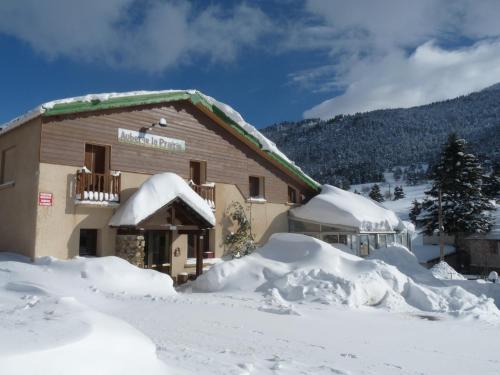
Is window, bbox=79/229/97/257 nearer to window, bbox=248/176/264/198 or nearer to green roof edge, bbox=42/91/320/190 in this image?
green roof edge, bbox=42/91/320/190

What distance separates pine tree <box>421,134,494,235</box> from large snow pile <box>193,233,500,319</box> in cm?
1943

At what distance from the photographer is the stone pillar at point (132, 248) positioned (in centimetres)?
1402

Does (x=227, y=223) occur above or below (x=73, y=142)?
below

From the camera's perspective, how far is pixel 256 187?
797 inches

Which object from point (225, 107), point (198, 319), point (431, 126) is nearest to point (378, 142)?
point (431, 126)

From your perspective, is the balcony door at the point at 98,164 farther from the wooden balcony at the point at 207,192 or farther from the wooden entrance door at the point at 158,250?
the wooden balcony at the point at 207,192

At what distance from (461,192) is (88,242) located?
25.8 meters

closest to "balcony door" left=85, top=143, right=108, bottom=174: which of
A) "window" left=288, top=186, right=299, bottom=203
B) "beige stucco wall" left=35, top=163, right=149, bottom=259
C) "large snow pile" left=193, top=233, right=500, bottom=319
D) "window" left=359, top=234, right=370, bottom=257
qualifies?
"beige stucco wall" left=35, top=163, right=149, bottom=259

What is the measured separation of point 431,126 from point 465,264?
177262mm

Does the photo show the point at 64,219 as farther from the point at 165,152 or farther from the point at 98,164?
the point at 165,152

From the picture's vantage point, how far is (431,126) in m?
195

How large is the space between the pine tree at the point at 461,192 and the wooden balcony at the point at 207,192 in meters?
19.6

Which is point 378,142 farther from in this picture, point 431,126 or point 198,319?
point 198,319

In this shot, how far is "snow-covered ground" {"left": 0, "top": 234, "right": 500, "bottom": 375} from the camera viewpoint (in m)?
4.45
